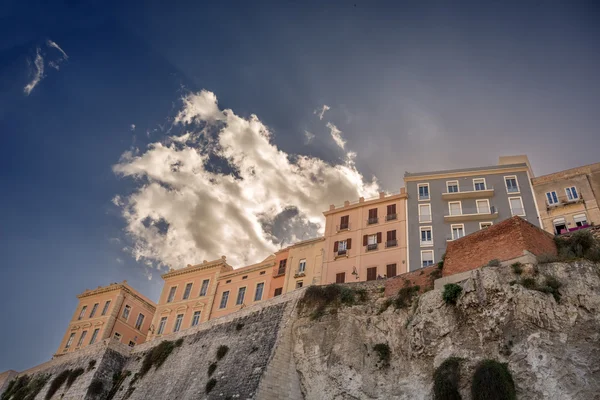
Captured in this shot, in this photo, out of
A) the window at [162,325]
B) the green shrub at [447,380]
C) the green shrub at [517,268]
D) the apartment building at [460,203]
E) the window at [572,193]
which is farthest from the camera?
the window at [162,325]

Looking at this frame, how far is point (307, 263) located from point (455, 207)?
48.7 ft

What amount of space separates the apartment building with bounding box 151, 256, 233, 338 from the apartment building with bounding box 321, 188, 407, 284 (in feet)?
45.4

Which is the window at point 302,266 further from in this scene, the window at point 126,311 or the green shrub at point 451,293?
the window at point 126,311

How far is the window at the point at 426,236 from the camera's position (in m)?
44.3

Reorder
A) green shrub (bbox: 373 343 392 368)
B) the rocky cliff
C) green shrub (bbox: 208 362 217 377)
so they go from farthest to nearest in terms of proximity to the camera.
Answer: green shrub (bbox: 208 362 217 377) → green shrub (bbox: 373 343 392 368) → the rocky cliff

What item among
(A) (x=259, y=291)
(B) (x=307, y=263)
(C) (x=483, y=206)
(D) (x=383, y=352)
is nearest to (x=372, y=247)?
Result: (B) (x=307, y=263)

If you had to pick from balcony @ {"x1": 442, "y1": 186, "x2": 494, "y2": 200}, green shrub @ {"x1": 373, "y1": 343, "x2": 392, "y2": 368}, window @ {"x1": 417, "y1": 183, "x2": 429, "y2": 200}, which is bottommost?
green shrub @ {"x1": 373, "y1": 343, "x2": 392, "y2": 368}

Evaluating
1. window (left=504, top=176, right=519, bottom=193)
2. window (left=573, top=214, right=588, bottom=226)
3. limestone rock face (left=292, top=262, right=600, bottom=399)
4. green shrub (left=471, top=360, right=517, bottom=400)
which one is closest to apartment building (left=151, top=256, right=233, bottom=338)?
limestone rock face (left=292, top=262, right=600, bottom=399)

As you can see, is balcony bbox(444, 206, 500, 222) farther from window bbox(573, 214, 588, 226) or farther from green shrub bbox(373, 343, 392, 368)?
green shrub bbox(373, 343, 392, 368)

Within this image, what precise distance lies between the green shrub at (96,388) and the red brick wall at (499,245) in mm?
31202

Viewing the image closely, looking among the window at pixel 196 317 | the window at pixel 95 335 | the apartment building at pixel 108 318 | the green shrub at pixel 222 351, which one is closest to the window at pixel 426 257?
the green shrub at pixel 222 351

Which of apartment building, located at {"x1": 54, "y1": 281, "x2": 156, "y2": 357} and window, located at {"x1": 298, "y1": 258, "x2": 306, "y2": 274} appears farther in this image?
apartment building, located at {"x1": 54, "y1": 281, "x2": 156, "y2": 357}

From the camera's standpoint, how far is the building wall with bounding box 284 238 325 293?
47844mm

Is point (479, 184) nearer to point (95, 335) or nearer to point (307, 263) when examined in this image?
point (307, 263)
